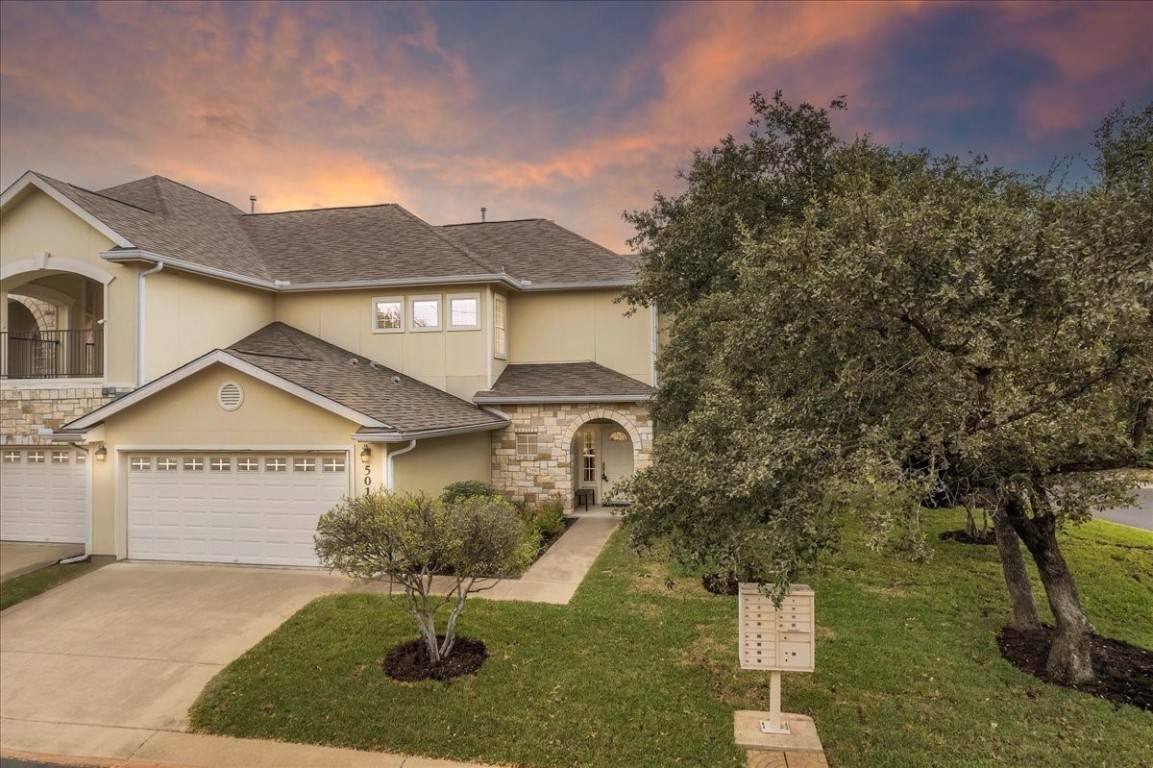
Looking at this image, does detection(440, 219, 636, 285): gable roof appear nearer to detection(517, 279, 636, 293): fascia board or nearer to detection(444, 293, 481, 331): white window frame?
detection(517, 279, 636, 293): fascia board

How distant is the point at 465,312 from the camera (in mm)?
15500

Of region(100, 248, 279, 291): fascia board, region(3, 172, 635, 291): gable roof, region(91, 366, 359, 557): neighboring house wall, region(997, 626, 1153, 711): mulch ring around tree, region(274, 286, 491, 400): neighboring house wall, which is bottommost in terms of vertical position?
region(997, 626, 1153, 711): mulch ring around tree

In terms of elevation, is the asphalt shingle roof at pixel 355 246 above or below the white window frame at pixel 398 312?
above

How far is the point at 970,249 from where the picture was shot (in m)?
4.60

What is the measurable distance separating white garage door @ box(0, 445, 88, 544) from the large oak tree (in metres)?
13.7

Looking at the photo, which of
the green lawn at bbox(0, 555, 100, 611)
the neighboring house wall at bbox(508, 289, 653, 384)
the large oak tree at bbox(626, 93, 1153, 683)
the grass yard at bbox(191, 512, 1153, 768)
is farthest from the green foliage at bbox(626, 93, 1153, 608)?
the green lawn at bbox(0, 555, 100, 611)

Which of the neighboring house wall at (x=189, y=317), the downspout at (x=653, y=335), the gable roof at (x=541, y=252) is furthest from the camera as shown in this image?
the gable roof at (x=541, y=252)

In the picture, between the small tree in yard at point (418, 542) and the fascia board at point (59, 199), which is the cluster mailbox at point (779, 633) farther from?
the fascia board at point (59, 199)

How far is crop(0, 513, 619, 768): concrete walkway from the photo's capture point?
5.45 m

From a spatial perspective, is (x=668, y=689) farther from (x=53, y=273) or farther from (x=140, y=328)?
(x=53, y=273)

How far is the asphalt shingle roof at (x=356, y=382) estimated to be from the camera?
10922mm

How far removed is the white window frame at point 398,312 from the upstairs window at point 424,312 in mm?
248

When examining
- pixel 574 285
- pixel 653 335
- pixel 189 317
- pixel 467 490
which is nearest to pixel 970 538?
pixel 653 335

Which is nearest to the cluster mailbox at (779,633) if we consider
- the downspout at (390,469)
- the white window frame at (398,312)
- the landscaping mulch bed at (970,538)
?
the downspout at (390,469)
